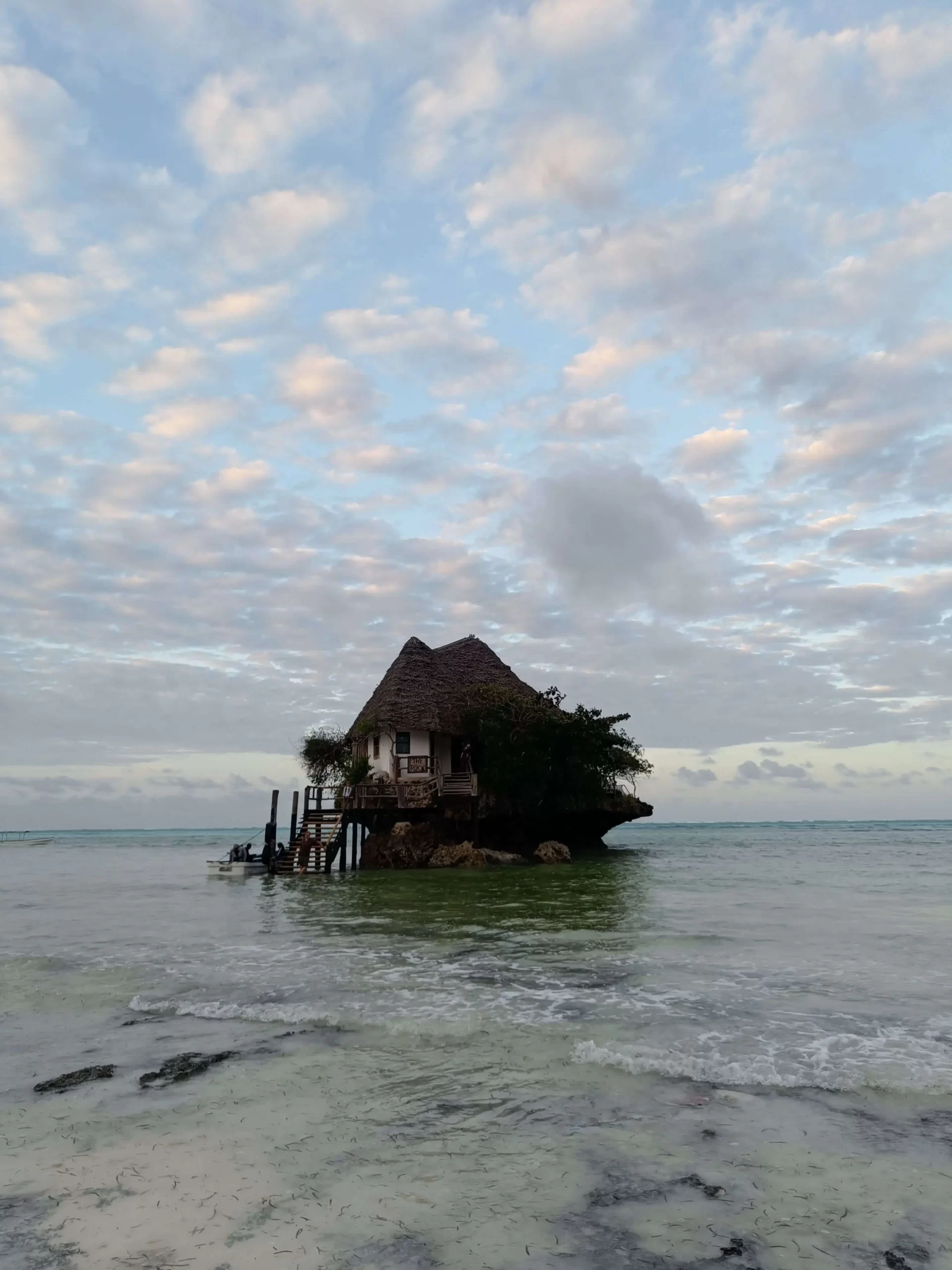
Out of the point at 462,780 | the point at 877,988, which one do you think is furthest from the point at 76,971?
the point at 462,780

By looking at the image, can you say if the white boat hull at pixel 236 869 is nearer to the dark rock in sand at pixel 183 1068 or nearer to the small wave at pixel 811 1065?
the dark rock in sand at pixel 183 1068

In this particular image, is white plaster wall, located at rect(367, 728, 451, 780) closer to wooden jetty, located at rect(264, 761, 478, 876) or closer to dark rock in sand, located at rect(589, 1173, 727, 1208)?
wooden jetty, located at rect(264, 761, 478, 876)

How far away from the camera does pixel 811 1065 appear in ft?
23.1

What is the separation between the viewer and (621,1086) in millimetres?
6422

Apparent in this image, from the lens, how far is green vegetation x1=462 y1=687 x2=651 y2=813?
114 ft

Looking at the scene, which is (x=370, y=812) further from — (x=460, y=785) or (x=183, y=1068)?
(x=183, y=1068)

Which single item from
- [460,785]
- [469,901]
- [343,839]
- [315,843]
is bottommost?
[469,901]

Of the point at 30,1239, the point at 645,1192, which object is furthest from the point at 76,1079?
the point at 645,1192

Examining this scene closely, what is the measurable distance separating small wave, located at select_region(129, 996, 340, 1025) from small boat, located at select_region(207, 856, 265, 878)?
22143 mm

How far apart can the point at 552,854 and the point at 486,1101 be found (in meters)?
29.8

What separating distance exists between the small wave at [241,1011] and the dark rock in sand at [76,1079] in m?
1.85

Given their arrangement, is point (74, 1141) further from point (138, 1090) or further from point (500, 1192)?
point (500, 1192)

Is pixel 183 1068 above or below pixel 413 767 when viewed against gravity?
below

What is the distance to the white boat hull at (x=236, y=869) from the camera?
101ft
